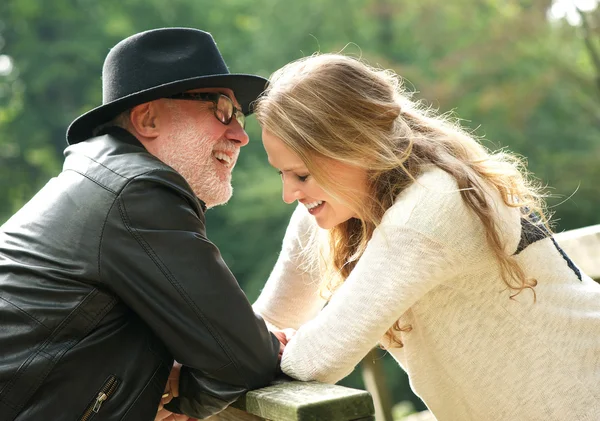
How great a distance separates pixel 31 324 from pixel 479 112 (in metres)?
14.9

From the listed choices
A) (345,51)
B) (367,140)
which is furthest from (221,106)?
(345,51)

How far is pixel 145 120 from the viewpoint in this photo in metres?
2.54

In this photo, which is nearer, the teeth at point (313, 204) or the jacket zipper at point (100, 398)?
the jacket zipper at point (100, 398)

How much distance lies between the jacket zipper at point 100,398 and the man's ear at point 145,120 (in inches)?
30.6

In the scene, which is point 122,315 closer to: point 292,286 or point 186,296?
point 186,296

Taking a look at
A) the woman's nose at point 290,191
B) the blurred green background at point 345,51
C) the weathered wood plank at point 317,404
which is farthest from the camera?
the blurred green background at point 345,51

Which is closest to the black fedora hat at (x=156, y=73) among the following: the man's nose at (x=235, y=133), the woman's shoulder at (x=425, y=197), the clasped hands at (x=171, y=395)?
the man's nose at (x=235, y=133)

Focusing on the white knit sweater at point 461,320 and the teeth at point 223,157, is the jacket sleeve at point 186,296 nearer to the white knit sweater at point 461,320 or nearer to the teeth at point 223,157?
the white knit sweater at point 461,320

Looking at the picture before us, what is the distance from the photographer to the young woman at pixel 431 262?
6.86 feet

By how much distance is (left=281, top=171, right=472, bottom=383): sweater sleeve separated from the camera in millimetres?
2066

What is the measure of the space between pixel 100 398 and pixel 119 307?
0.22 metres

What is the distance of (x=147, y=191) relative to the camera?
213cm

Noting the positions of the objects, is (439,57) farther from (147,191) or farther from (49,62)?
(147,191)

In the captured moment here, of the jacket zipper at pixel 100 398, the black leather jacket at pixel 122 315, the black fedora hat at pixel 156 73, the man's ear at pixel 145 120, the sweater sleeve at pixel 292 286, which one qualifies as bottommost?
the sweater sleeve at pixel 292 286
